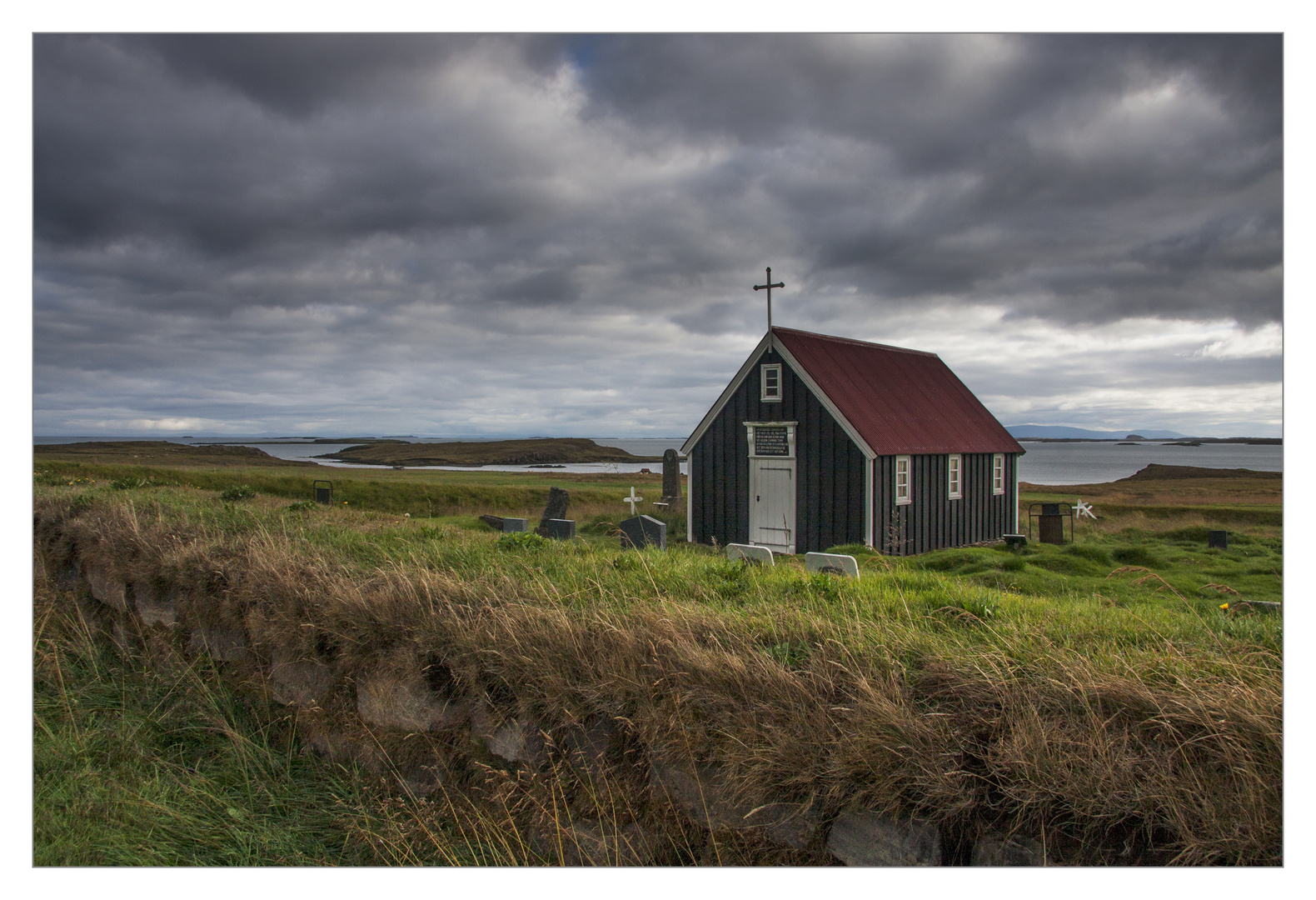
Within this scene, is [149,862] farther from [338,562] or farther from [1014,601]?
[1014,601]

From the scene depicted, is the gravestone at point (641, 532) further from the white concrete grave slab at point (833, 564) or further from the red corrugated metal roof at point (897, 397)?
the red corrugated metal roof at point (897, 397)

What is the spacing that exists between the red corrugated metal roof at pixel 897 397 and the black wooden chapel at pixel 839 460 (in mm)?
42

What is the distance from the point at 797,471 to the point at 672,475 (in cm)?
648

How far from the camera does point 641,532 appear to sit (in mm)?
10336

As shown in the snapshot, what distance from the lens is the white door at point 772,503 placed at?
51.0 ft

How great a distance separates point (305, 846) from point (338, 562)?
8.40 ft

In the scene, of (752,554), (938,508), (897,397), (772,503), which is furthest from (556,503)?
(752,554)

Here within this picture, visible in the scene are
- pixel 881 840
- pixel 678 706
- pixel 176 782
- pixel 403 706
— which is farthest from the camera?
pixel 176 782

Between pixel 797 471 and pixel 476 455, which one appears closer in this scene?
pixel 797 471

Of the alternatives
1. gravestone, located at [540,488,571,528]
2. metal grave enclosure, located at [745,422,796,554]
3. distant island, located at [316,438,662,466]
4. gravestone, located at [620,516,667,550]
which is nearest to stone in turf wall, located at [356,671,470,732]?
gravestone, located at [620,516,667,550]

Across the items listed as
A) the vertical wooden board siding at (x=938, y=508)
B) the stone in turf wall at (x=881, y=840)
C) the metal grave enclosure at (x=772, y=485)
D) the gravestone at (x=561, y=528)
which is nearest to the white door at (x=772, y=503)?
the metal grave enclosure at (x=772, y=485)

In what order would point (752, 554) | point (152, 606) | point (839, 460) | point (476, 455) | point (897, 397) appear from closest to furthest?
1. point (752, 554)
2. point (152, 606)
3. point (839, 460)
4. point (897, 397)
5. point (476, 455)

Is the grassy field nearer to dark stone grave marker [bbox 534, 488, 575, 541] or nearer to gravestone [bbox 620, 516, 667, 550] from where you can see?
gravestone [bbox 620, 516, 667, 550]

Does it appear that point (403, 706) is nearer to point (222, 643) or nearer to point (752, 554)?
point (222, 643)
